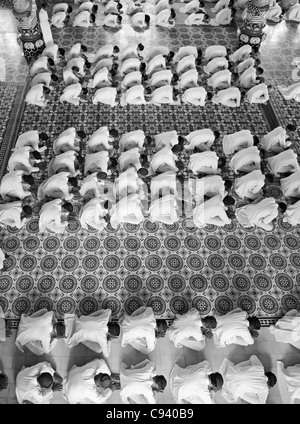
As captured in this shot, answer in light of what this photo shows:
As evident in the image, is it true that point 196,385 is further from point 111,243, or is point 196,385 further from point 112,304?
point 111,243

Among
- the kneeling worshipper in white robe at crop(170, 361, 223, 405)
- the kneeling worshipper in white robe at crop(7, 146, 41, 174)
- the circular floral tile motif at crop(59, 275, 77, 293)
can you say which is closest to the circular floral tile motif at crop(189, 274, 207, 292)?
the kneeling worshipper in white robe at crop(170, 361, 223, 405)

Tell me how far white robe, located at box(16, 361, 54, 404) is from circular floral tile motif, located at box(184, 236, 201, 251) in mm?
2665

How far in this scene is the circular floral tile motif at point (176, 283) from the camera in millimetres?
5266

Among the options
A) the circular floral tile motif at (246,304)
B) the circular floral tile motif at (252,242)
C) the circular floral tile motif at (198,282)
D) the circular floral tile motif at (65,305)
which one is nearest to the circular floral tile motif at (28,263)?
the circular floral tile motif at (65,305)

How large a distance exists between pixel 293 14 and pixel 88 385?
32.9ft

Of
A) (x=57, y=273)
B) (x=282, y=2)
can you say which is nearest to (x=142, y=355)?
(x=57, y=273)

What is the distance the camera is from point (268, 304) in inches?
203

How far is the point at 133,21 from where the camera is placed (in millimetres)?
9242

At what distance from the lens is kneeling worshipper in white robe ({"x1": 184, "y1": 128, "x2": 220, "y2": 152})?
6.48 meters

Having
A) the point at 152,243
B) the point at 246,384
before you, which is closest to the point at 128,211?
the point at 152,243

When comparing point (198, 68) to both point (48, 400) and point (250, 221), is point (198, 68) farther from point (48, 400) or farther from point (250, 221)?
point (48, 400)

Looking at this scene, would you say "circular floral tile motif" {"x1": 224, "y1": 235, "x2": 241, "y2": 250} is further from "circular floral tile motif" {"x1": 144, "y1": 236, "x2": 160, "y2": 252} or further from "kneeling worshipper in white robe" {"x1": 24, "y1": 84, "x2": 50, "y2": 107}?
"kneeling worshipper in white robe" {"x1": 24, "y1": 84, "x2": 50, "y2": 107}

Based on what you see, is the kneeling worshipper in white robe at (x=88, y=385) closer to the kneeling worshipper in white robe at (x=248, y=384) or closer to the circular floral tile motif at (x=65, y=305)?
the circular floral tile motif at (x=65, y=305)

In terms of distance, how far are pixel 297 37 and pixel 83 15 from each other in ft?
18.0
